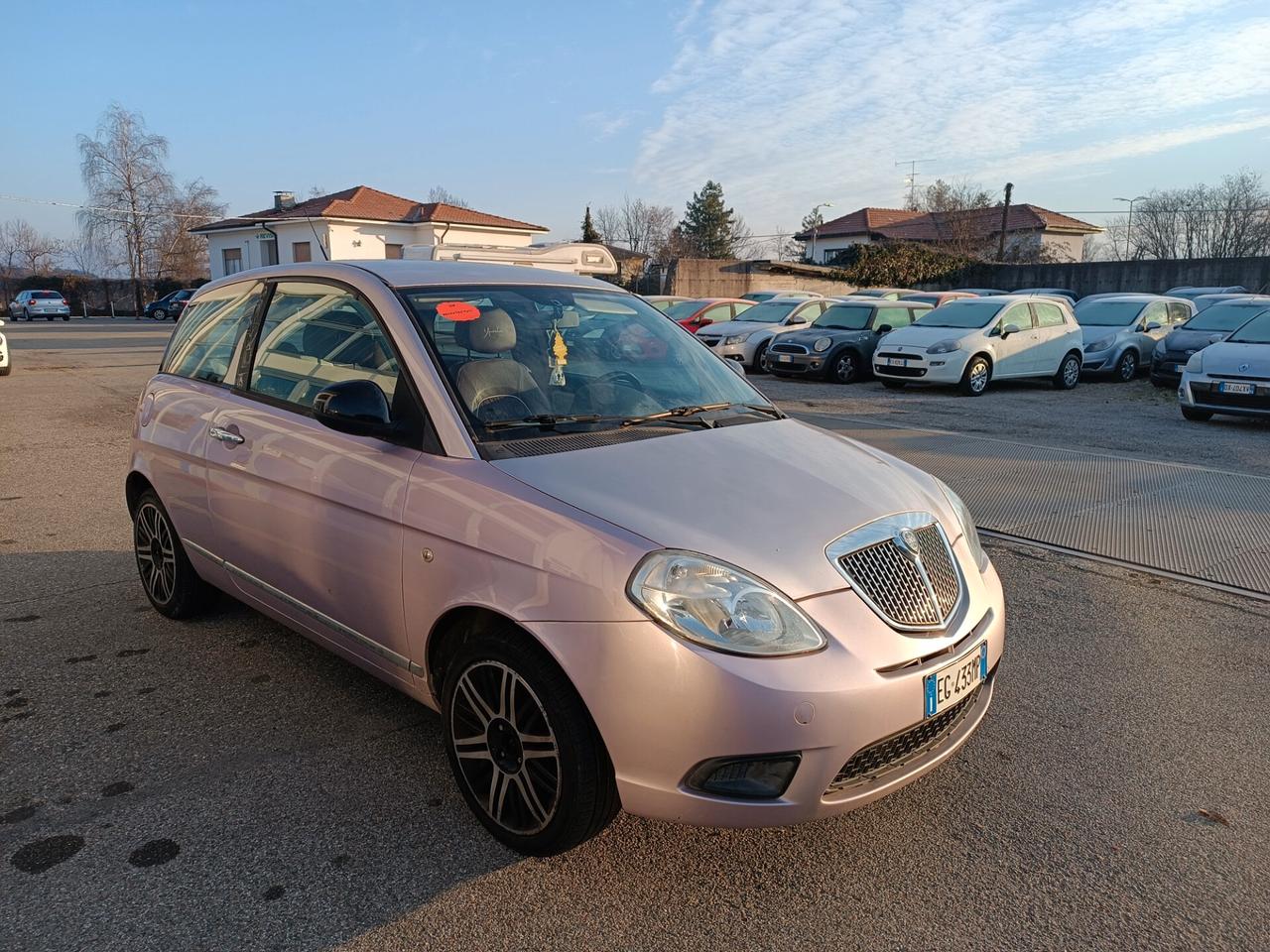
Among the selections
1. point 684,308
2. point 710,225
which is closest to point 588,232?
point 710,225

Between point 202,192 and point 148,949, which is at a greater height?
point 202,192

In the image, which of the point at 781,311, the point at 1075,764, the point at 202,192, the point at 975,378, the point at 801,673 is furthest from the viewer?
the point at 202,192

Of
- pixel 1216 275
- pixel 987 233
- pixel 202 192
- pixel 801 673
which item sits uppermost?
pixel 202 192

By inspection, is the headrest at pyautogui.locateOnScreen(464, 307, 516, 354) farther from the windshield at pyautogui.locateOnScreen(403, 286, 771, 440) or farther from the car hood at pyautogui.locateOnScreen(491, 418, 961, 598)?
the car hood at pyautogui.locateOnScreen(491, 418, 961, 598)

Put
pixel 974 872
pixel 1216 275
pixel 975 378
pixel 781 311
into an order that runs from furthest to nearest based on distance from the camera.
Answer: pixel 1216 275
pixel 781 311
pixel 975 378
pixel 974 872

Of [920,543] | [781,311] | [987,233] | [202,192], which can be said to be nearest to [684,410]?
[920,543]

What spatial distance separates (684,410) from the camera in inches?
136

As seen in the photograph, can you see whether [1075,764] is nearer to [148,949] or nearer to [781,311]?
[148,949]

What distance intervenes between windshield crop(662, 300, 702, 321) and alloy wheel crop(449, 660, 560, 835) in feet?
60.8

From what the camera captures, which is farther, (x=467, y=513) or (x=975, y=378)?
(x=975, y=378)

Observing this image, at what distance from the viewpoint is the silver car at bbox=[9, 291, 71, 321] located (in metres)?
45.9

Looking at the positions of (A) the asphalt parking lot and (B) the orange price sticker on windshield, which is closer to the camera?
(A) the asphalt parking lot

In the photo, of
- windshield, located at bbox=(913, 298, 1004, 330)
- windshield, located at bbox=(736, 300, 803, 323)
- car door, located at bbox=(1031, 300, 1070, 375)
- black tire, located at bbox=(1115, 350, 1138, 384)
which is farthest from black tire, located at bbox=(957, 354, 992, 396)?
windshield, located at bbox=(736, 300, 803, 323)

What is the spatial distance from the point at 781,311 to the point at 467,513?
17947mm
